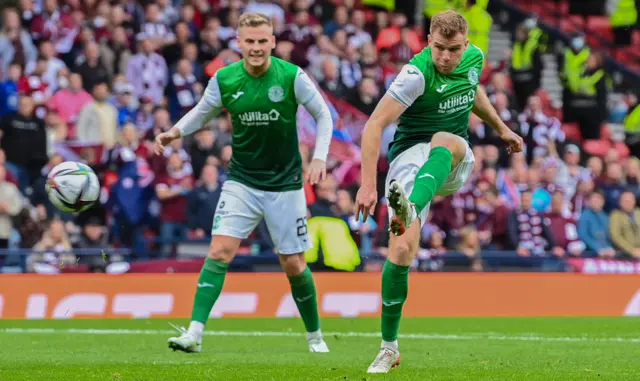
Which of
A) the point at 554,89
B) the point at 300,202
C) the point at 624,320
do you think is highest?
the point at 554,89

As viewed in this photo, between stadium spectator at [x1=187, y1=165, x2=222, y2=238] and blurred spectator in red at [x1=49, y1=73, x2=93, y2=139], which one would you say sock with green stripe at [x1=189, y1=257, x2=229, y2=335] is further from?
blurred spectator in red at [x1=49, y1=73, x2=93, y2=139]

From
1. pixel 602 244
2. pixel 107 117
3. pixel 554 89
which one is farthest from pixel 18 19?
pixel 554 89

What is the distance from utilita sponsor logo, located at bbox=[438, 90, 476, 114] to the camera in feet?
27.3

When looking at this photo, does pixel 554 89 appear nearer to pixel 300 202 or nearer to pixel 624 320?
pixel 624 320

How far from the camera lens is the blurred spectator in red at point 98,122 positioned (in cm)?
1714

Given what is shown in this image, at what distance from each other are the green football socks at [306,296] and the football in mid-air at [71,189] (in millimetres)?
1823

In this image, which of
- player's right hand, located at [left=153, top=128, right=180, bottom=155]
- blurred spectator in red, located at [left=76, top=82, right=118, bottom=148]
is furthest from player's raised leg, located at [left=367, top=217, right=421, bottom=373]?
blurred spectator in red, located at [left=76, top=82, right=118, bottom=148]

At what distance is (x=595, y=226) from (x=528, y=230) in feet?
3.61

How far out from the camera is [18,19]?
1817cm

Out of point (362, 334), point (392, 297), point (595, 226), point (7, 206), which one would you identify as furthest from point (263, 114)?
point (595, 226)

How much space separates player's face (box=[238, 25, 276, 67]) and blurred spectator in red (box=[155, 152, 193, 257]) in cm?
700

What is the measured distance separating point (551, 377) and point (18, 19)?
41.0 ft

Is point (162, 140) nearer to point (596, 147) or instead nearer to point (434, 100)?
point (434, 100)

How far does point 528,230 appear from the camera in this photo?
1805 cm
